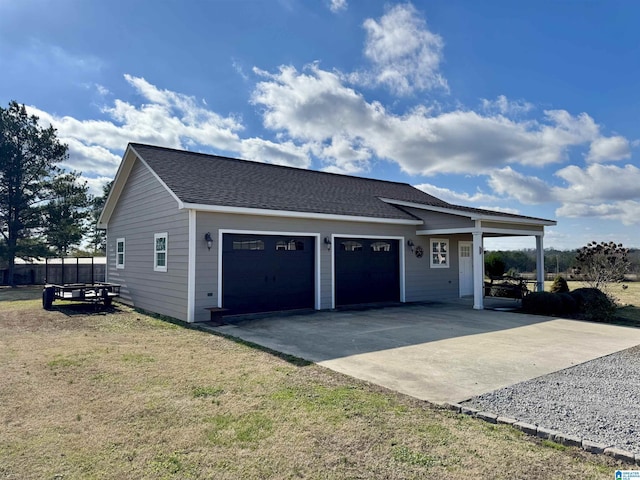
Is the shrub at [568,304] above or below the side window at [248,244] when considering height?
below

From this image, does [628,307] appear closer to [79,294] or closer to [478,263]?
[478,263]

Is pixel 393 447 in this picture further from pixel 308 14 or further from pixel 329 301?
pixel 308 14

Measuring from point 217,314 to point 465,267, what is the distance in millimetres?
10399

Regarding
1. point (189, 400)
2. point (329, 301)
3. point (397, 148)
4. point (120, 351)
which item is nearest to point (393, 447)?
point (189, 400)

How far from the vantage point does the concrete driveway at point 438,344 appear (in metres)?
5.12

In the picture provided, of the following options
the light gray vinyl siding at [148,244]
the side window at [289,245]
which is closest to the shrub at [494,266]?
the side window at [289,245]

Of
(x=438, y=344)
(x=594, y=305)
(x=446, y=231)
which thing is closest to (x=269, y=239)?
(x=438, y=344)

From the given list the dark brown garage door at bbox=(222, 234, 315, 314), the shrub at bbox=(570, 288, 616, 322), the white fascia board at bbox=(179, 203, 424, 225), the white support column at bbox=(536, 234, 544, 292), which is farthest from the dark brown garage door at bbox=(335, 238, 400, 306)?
the white support column at bbox=(536, 234, 544, 292)

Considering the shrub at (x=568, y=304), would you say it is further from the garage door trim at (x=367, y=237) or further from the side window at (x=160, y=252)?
the side window at (x=160, y=252)

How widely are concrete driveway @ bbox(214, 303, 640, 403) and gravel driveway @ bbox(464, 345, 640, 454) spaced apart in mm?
264

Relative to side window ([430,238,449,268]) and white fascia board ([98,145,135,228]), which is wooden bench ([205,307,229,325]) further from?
side window ([430,238,449,268])

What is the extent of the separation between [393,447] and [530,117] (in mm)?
15411

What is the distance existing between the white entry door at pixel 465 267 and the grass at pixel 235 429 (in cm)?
1119

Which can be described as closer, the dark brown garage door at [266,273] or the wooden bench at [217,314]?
the wooden bench at [217,314]
